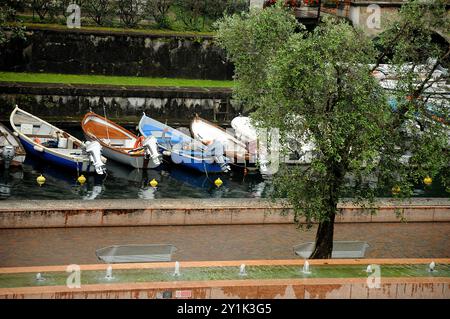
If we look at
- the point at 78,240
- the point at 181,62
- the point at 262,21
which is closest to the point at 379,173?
the point at 262,21

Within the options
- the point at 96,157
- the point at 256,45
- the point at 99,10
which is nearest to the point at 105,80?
the point at 99,10

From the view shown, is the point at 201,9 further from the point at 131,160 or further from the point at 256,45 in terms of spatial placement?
the point at 256,45

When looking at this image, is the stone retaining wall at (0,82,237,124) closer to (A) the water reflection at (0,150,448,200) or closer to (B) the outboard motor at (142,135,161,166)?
(A) the water reflection at (0,150,448,200)

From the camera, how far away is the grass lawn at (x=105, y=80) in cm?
4347

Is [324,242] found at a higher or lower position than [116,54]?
lower

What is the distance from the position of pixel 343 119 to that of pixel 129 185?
50.0ft

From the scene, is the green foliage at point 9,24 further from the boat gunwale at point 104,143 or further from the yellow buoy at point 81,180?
the yellow buoy at point 81,180

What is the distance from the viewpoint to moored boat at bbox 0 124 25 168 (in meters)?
33.9

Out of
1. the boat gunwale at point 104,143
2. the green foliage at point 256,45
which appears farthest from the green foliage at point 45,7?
the green foliage at point 256,45

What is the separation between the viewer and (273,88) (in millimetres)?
21609

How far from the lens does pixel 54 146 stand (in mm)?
36219

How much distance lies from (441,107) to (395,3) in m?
26.9

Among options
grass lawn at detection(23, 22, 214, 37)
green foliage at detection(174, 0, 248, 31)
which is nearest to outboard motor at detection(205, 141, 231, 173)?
grass lawn at detection(23, 22, 214, 37)

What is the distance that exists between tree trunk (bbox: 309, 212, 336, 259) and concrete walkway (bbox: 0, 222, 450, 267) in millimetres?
1774
